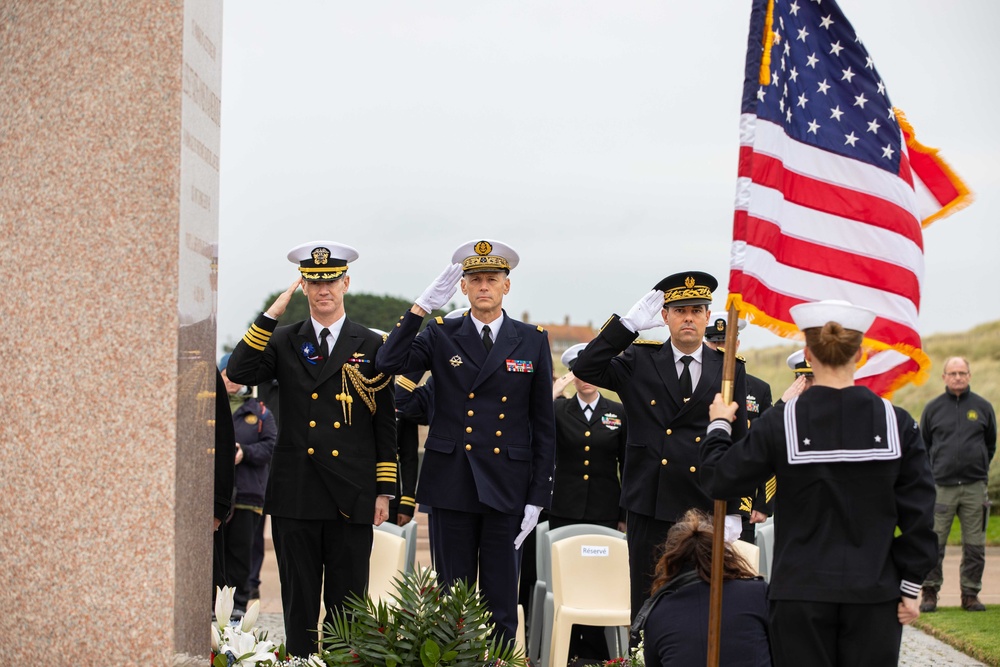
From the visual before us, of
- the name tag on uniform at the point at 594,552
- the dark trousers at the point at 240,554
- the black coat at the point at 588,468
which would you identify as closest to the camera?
the name tag on uniform at the point at 594,552

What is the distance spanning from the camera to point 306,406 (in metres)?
5.72

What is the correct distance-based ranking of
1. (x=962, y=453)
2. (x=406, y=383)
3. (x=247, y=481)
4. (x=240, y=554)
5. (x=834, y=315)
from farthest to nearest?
(x=962, y=453)
(x=247, y=481)
(x=240, y=554)
(x=406, y=383)
(x=834, y=315)

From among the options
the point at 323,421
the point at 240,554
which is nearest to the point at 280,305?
the point at 323,421

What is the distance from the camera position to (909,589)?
3.79m

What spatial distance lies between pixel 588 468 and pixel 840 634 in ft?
14.2

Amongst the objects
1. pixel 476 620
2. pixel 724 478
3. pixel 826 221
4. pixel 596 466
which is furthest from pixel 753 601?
pixel 596 466

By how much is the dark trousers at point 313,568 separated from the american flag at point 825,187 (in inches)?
91.3

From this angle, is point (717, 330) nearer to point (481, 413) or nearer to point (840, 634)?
point (481, 413)

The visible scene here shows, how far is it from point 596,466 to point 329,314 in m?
2.89

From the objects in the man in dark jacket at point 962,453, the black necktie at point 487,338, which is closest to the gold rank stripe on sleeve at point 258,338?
the black necktie at point 487,338

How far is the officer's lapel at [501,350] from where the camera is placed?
5.77m

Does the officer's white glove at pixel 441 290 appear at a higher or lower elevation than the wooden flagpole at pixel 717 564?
higher

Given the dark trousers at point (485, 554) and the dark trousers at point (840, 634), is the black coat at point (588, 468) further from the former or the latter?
the dark trousers at point (840, 634)

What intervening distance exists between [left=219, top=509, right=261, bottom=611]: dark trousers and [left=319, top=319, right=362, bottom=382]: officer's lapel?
3640 mm
